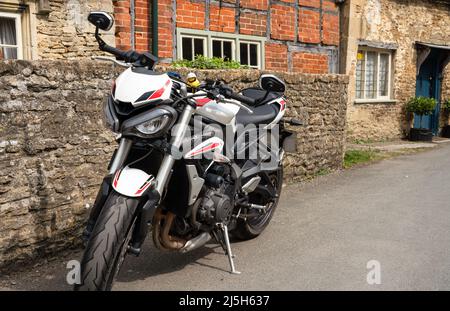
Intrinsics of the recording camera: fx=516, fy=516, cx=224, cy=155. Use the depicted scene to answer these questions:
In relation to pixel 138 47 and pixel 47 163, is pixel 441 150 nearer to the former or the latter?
pixel 138 47

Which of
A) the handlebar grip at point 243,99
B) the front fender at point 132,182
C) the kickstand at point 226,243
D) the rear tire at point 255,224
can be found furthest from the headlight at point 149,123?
the rear tire at point 255,224

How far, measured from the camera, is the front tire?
9.46ft

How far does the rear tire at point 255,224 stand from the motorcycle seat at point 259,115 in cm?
65

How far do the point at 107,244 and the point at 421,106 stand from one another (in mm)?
12202

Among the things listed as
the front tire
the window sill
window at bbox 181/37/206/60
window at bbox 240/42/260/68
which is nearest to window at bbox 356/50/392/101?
the window sill

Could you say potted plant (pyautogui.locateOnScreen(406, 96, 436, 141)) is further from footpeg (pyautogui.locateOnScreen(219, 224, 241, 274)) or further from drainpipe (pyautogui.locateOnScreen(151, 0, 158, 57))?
footpeg (pyautogui.locateOnScreen(219, 224, 241, 274))

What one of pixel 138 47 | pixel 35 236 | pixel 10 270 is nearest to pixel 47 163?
pixel 35 236

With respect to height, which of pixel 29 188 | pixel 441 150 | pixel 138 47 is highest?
pixel 138 47

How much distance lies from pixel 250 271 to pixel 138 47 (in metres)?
4.86

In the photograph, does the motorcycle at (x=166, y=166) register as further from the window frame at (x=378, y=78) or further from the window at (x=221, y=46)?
the window frame at (x=378, y=78)

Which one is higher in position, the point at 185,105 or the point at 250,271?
the point at 185,105

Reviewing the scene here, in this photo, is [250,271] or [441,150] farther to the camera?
[441,150]

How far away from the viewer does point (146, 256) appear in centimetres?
432

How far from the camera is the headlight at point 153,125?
3045 mm
